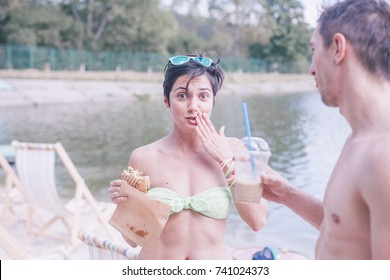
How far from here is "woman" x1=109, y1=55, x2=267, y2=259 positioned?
183 cm

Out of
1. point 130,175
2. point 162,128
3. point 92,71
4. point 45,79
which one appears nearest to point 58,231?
point 130,175

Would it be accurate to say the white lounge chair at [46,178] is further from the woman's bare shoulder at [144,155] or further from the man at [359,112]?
the man at [359,112]

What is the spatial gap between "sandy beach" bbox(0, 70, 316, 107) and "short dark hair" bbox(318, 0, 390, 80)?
18.6m

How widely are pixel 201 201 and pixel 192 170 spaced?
132 mm

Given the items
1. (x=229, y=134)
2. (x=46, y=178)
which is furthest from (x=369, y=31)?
(x=229, y=134)

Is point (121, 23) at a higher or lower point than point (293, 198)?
higher

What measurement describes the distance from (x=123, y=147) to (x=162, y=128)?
3.26m

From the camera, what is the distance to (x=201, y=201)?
1851 mm

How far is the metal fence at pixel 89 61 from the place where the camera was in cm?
2594

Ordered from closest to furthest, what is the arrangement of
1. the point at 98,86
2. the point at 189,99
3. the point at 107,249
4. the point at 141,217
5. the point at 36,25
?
the point at 141,217
the point at 189,99
the point at 107,249
the point at 98,86
the point at 36,25

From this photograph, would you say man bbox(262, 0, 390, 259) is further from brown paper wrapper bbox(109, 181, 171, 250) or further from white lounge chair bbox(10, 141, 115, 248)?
white lounge chair bbox(10, 141, 115, 248)

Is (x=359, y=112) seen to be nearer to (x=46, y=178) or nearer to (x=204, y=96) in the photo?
(x=204, y=96)

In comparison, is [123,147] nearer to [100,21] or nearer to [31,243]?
[31,243]

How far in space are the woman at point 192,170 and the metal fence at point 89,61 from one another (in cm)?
2207
